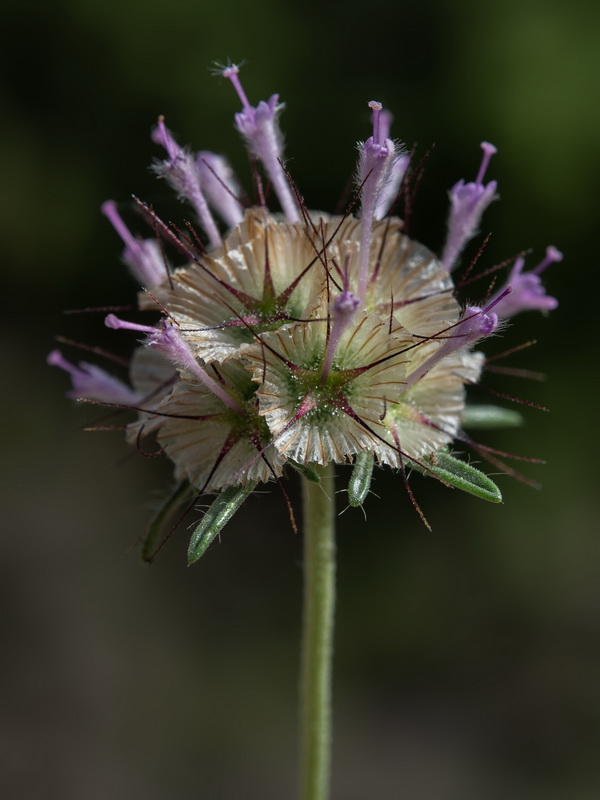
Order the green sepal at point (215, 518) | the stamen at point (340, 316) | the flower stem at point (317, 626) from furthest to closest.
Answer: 1. the flower stem at point (317, 626)
2. the stamen at point (340, 316)
3. the green sepal at point (215, 518)

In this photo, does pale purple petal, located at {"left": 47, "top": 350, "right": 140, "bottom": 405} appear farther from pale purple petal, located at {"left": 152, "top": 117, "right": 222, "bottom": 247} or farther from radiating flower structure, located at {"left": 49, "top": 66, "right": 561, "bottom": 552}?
pale purple petal, located at {"left": 152, "top": 117, "right": 222, "bottom": 247}

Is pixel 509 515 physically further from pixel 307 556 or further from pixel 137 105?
pixel 307 556

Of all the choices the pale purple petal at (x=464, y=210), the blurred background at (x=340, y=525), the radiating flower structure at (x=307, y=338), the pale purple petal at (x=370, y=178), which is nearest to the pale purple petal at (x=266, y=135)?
the radiating flower structure at (x=307, y=338)

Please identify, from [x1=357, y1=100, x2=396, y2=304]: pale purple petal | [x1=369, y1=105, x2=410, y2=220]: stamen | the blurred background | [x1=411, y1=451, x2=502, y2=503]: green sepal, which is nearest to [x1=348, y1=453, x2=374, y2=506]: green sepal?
[x1=411, y1=451, x2=502, y2=503]: green sepal

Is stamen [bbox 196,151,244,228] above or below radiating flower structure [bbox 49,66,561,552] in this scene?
above

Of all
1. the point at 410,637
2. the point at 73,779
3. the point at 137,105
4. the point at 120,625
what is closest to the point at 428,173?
the point at 137,105

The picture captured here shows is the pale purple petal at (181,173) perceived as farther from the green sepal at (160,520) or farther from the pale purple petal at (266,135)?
the green sepal at (160,520)
